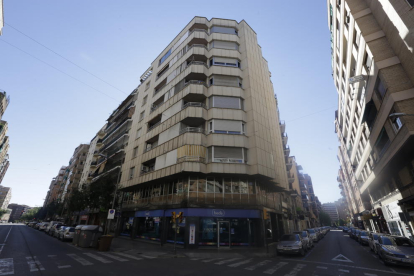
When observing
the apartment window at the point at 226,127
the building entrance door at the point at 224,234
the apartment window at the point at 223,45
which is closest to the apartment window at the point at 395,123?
the apartment window at the point at 226,127

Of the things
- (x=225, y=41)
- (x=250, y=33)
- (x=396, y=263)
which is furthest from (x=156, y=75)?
(x=396, y=263)

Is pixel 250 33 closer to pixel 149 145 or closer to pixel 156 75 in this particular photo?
pixel 156 75

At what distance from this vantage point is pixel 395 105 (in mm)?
13125

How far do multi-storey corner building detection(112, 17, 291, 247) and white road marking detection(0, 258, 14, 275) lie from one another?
11.2 metres

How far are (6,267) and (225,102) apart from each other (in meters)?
19.8

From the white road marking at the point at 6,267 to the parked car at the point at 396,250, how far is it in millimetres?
17550

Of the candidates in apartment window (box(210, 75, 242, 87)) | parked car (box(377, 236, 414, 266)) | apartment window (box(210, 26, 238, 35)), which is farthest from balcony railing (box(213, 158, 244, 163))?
apartment window (box(210, 26, 238, 35))

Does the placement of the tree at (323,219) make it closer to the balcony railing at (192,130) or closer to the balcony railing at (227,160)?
the balcony railing at (227,160)

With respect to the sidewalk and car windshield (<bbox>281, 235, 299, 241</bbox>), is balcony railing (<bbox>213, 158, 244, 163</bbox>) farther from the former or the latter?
the sidewalk

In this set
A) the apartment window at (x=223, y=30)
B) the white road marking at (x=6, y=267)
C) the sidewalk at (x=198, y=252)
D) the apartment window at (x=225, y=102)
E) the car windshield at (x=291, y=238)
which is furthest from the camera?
the apartment window at (x=223, y=30)

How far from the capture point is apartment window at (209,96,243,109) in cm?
2217

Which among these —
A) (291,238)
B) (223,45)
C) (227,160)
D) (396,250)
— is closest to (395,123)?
(396,250)

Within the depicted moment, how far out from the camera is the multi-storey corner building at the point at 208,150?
18484 millimetres

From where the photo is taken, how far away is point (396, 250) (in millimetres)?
10836
